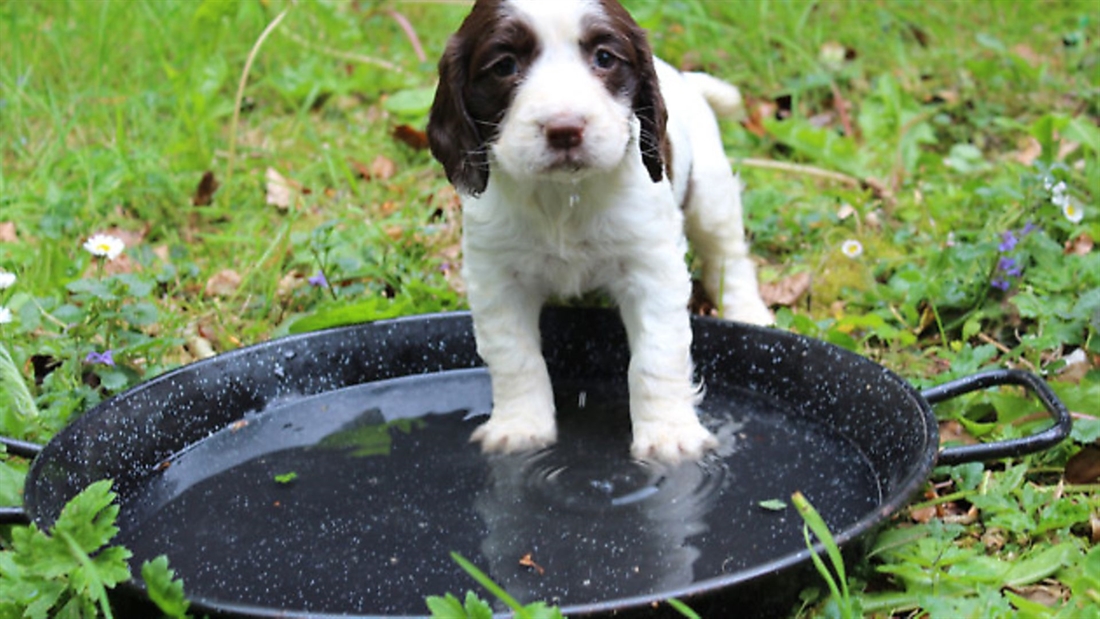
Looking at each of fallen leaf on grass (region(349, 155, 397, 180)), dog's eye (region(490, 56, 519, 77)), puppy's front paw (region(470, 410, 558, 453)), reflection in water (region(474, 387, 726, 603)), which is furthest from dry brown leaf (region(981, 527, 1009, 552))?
fallen leaf on grass (region(349, 155, 397, 180))

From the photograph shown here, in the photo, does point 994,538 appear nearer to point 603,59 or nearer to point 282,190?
point 603,59

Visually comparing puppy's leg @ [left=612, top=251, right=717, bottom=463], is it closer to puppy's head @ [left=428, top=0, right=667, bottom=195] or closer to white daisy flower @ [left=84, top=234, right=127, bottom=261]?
puppy's head @ [left=428, top=0, right=667, bottom=195]

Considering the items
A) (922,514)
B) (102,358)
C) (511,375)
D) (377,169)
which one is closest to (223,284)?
(102,358)

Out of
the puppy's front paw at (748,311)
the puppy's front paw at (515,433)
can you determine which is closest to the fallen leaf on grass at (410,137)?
the puppy's front paw at (748,311)

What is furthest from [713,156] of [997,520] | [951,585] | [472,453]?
[951,585]

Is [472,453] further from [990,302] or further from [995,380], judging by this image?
[990,302]

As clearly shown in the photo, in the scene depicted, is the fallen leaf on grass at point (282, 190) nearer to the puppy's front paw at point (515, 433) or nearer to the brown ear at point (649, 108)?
the puppy's front paw at point (515, 433)
